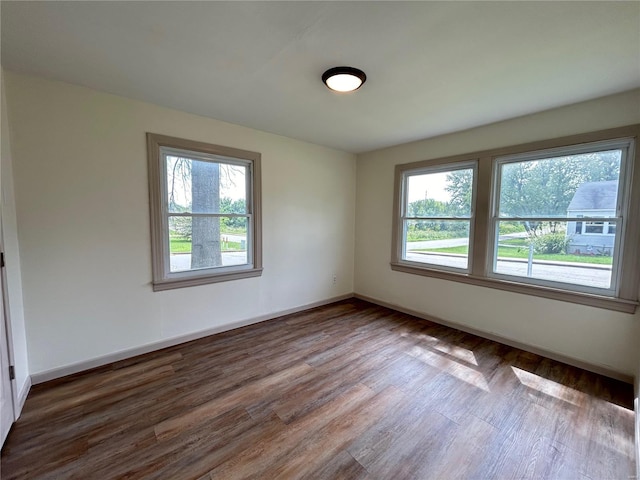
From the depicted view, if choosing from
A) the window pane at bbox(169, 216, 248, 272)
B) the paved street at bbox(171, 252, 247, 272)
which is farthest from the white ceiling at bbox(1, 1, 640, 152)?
the paved street at bbox(171, 252, 247, 272)

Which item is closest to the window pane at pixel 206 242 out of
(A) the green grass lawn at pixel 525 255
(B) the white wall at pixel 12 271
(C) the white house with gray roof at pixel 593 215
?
(B) the white wall at pixel 12 271

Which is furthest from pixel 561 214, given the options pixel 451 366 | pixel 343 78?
pixel 343 78

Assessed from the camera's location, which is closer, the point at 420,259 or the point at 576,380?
the point at 576,380

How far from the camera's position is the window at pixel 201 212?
278cm

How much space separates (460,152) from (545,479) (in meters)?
3.12

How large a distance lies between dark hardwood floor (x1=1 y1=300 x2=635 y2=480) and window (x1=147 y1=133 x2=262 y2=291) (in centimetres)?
89

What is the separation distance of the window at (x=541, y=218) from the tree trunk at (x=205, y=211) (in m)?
2.70

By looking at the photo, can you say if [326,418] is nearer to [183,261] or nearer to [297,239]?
[183,261]

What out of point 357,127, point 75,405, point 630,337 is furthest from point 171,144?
point 630,337

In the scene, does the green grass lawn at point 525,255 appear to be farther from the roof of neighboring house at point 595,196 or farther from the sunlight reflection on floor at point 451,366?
the sunlight reflection on floor at point 451,366

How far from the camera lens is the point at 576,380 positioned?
2.36m

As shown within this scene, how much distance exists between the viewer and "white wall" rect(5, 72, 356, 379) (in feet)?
7.12

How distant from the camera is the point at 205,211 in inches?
123

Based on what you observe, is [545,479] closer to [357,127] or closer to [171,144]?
[357,127]
